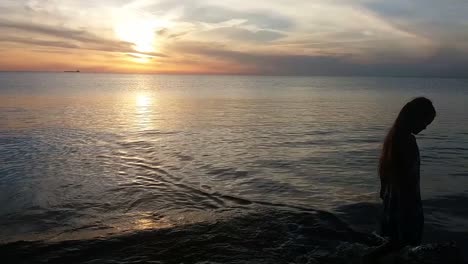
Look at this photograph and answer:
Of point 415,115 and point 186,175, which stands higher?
point 415,115

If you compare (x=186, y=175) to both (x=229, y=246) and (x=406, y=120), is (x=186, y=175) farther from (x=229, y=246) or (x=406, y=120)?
(x=406, y=120)

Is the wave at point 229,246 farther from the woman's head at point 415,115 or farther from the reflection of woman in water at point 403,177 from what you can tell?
the woman's head at point 415,115

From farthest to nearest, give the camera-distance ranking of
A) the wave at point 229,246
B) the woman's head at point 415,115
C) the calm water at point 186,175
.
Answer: the calm water at point 186,175 < the wave at point 229,246 < the woman's head at point 415,115

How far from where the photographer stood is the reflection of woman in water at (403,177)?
20.3ft

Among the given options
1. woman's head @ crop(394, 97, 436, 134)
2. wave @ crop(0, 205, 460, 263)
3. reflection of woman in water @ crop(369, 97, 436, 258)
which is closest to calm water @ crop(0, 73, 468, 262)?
wave @ crop(0, 205, 460, 263)

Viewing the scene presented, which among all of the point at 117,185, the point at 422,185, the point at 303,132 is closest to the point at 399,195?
the point at 422,185

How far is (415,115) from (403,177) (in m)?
1.01

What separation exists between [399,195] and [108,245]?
5853 millimetres

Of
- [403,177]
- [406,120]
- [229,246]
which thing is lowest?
[229,246]

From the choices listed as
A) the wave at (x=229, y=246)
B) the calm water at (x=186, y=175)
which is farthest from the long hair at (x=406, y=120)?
the calm water at (x=186, y=175)

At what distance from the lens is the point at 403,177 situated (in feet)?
21.3

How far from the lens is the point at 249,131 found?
28000mm


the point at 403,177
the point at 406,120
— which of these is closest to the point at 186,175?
the point at 403,177

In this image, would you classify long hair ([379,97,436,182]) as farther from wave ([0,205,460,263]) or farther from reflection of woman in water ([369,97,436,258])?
wave ([0,205,460,263])
